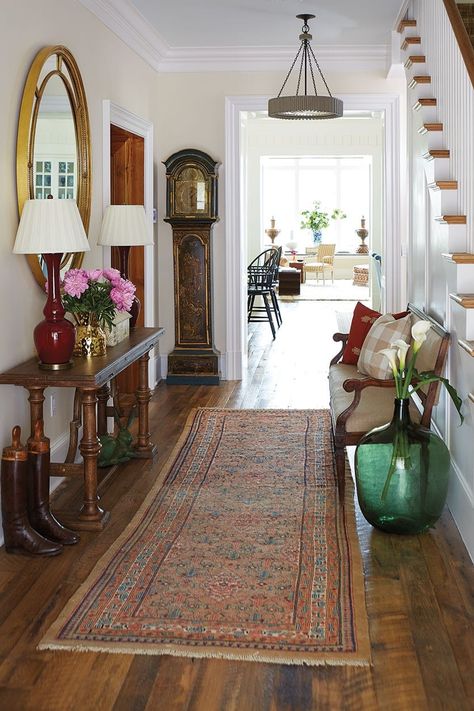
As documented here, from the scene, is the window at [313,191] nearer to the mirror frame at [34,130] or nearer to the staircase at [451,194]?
the staircase at [451,194]

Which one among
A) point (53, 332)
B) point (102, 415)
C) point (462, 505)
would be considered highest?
point (53, 332)

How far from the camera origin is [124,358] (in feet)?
14.8

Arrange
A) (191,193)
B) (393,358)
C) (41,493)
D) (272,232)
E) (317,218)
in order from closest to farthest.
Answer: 1. (41,493)
2. (393,358)
3. (191,193)
4. (272,232)
5. (317,218)

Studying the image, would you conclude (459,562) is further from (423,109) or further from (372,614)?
(423,109)

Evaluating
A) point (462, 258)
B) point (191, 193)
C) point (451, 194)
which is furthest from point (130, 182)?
point (462, 258)

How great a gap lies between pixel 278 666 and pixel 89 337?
214cm

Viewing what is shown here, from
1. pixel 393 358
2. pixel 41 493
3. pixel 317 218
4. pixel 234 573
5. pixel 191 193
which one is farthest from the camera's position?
pixel 317 218

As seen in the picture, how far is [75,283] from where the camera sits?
442 centimetres

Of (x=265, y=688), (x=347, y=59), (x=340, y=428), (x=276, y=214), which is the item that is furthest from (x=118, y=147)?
(x=276, y=214)

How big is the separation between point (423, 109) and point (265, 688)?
3.58 meters

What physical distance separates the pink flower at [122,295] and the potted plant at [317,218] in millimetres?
14998

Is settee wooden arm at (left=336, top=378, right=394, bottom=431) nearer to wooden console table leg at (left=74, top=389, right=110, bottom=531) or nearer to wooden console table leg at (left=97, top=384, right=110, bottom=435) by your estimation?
wooden console table leg at (left=74, top=389, right=110, bottom=531)

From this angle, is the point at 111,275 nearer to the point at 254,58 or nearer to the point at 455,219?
the point at 455,219

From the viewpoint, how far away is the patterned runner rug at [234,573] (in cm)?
296
